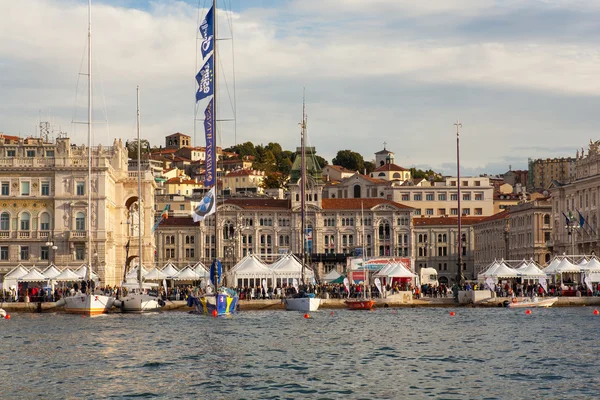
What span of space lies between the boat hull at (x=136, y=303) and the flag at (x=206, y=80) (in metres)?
13.6

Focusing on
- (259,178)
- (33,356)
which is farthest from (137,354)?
(259,178)

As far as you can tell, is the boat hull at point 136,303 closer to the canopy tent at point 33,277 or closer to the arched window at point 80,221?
the canopy tent at point 33,277

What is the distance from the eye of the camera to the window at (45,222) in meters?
88.9

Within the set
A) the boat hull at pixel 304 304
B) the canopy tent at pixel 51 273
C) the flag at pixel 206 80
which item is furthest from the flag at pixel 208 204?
the canopy tent at pixel 51 273

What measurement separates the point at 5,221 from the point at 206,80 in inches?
1227

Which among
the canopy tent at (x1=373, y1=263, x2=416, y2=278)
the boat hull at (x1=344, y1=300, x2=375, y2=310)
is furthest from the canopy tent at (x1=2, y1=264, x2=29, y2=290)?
the canopy tent at (x1=373, y1=263, x2=416, y2=278)

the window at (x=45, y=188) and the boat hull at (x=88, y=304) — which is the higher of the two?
the window at (x=45, y=188)

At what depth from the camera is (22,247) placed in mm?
88875

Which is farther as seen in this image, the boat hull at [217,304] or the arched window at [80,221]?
the arched window at [80,221]

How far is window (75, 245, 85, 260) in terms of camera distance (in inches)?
3484

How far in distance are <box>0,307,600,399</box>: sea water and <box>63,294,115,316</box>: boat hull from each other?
4.46 m

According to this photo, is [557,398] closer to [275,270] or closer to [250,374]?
[250,374]

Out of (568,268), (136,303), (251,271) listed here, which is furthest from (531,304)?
(136,303)

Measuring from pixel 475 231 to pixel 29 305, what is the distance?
3706 inches
